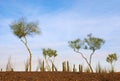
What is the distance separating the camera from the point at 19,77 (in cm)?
2473

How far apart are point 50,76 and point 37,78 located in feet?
5.86

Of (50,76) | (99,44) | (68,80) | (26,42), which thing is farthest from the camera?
(99,44)

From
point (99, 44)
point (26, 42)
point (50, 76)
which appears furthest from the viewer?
point (99, 44)

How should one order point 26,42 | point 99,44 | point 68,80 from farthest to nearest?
point 99,44 < point 26,42 < point 68,80

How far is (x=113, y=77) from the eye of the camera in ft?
86.2

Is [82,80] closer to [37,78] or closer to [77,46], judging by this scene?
[37,78]

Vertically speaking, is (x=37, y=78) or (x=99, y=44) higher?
(x=99, y=44)

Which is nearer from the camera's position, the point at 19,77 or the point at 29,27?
the point at 19,77

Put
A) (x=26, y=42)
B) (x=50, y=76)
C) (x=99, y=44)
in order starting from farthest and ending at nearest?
(x=99, y=44) → (x=26, y=42) → (x=50, y=76)

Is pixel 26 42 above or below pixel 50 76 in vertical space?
above

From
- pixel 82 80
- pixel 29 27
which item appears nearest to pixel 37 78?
pixel 82 80

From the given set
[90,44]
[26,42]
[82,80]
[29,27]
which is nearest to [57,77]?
[82,80]

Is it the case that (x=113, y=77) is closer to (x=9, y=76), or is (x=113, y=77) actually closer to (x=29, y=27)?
(x=9, y=76)

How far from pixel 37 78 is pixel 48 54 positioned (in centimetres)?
3604
